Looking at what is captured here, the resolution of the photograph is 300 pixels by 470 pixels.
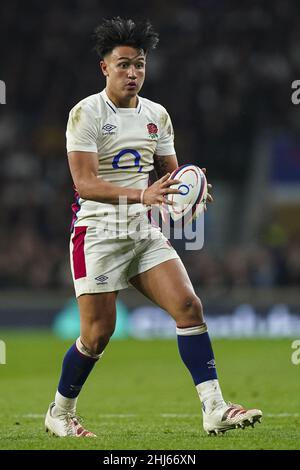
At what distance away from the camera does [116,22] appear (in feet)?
22.1

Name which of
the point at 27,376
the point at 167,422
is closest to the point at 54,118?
the point at 27,376

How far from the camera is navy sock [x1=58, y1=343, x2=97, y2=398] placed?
6887mm

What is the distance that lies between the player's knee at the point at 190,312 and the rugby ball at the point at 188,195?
0.50 meters

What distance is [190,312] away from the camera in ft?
21.7

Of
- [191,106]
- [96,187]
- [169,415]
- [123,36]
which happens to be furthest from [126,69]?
[191,106]

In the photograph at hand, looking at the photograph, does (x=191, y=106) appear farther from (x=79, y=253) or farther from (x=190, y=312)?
(x=190, y=312)

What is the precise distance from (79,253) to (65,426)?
112 cm

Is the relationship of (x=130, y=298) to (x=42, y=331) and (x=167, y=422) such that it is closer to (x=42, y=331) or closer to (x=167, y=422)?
(x=42, y=331)

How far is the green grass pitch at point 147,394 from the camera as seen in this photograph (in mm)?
6332

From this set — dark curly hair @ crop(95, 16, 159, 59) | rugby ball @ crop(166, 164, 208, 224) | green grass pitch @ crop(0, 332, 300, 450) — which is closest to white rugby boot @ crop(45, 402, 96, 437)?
green grass pitch @ crop(0, 332, 300, 450)

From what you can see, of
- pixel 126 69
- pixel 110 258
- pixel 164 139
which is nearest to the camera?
pixel 126 69

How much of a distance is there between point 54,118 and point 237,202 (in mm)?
4254

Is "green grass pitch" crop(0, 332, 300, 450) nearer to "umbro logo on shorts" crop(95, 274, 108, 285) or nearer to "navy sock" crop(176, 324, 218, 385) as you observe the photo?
"navy sock" crop(176, 324, 218, 385)

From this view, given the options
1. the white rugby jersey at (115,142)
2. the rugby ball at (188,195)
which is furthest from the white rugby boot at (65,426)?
the rugby ball at (188,195)
